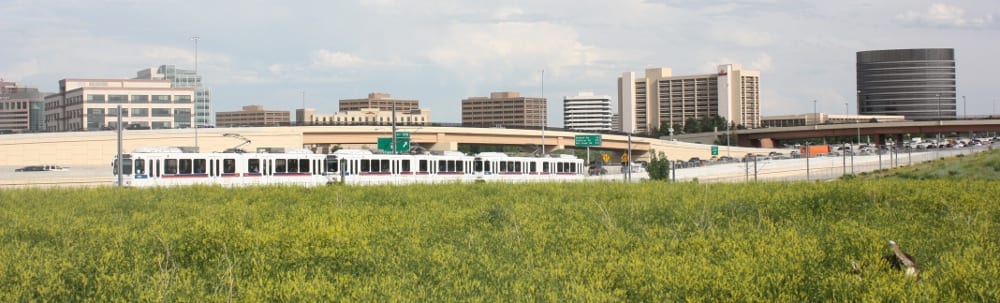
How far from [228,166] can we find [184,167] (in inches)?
116

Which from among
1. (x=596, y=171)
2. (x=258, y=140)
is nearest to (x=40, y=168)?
(x=258, y=140)

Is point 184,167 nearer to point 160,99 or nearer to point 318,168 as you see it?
point 318,168

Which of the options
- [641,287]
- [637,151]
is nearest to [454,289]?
[641,287]

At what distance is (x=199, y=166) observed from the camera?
2025 inches

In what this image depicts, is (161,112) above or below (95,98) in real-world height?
below

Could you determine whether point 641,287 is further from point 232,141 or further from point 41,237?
point 232,141

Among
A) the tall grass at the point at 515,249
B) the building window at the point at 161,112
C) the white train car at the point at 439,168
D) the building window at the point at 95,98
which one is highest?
the building window at the point at 95,98

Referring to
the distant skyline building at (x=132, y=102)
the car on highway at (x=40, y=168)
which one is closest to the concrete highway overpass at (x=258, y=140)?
the car on highway at (x=40, y=168)

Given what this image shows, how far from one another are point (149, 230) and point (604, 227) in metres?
11.8

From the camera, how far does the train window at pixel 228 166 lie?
173 feet

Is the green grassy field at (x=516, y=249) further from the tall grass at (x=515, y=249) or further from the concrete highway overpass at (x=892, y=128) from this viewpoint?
the concrete highway overpass at (x=892, y=128)

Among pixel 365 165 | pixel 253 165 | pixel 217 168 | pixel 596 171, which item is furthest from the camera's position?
pixel 596 171

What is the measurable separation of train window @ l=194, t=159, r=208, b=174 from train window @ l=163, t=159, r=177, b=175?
120cm

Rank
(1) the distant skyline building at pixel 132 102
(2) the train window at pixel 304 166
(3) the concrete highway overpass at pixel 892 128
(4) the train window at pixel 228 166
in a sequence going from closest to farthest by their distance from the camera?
(4) the train window at pixel 228 166 < (2) the train window at pixel 304 166 < (1) the distant skyline building at pixel 132 102 < (3) the concrete highway overpass at pixel 892 128
